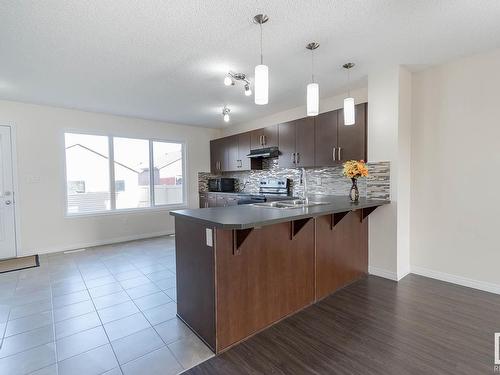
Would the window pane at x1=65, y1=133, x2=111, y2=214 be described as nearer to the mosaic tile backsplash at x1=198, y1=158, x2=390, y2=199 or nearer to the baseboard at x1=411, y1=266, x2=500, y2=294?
the mosaic tile backsplash at x1=198, y1=158, x2=390, y2=199

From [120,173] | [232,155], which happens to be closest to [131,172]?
[120,173]

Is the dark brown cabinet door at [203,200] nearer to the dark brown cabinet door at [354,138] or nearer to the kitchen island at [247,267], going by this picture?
the dark brown cabinet door at [354,138]

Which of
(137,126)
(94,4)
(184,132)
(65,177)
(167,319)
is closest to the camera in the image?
(94,4)

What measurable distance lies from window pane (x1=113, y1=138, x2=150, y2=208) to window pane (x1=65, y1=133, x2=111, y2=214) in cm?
20

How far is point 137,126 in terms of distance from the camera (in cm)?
516

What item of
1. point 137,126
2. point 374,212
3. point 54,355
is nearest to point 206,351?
point 54,355

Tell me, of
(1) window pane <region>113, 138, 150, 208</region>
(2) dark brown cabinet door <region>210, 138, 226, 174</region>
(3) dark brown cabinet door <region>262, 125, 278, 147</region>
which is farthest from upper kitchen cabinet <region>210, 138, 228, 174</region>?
(1) window pane <region>113, 138, 150, 208</region>

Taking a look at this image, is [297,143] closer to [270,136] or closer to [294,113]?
[270,136]

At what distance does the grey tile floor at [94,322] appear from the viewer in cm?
170

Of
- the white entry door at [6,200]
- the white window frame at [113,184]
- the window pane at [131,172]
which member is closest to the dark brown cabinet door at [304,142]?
the white window frame at [113,184]

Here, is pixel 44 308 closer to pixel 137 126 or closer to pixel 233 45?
pixel 233 45

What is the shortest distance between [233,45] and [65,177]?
3.86 m

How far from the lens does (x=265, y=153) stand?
4527mm

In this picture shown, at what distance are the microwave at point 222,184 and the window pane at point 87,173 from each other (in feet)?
6.95
